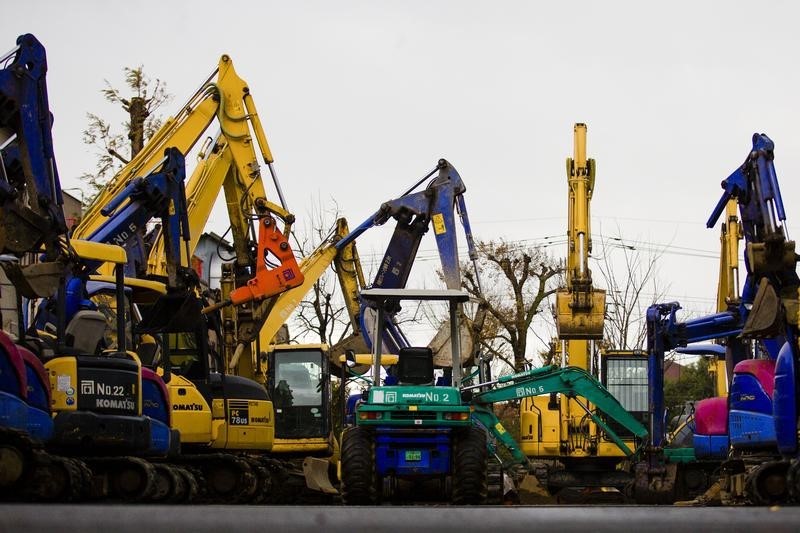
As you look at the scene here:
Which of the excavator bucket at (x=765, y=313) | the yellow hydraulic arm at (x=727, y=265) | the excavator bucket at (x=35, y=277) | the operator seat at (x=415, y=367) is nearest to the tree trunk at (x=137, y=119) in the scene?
the yellow hydraulic arm at (x=727, y=265)

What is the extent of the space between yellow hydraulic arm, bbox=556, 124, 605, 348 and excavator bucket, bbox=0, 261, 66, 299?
16.2m

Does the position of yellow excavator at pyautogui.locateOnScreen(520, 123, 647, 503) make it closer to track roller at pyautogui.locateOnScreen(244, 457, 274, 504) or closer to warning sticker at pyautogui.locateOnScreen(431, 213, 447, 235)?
warning sticker at pyautogui.locateOnScreen(431, 213, 447, 235)

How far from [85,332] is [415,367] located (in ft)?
17.6

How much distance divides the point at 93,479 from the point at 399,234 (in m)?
13.9

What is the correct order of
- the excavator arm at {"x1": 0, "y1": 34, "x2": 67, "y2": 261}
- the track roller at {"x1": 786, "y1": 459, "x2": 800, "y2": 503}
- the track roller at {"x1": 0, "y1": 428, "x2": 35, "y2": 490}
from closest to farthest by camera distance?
the track roller at {"x1": 0, "y1": 428, "x2": 35, "y2": 490}, the excavator arm at {"x1": 0, "y1": 34, "x2": 67, "y2": 261}, the track roller at {"x1": 786, "y1": 459, "x2": 800, "y2": 503}

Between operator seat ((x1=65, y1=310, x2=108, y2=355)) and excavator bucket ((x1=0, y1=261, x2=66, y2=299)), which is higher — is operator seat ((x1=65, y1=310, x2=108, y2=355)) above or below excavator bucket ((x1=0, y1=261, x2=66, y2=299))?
below

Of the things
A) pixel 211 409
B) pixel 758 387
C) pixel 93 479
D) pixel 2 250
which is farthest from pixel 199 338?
pixel 758 387

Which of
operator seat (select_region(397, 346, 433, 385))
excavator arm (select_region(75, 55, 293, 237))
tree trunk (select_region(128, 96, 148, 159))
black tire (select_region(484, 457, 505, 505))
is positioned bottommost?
black tire (select_region(484, 457, 505, 505))

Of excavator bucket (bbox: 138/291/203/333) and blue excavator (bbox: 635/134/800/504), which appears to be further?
excavator bucket (bbox: 138/291/203/333)

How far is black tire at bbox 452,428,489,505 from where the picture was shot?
17594mm

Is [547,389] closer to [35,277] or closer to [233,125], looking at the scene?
[233,125]

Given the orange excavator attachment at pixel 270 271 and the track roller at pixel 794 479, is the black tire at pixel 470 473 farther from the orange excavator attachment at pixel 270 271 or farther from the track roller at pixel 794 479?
the orange excavator attachment at pixel 270 271

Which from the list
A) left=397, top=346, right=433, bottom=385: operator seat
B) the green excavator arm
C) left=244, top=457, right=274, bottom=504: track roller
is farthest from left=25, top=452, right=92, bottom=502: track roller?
the green excavator arm

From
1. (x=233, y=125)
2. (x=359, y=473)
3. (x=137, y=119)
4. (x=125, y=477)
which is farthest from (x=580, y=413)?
(x=137, y=119)
